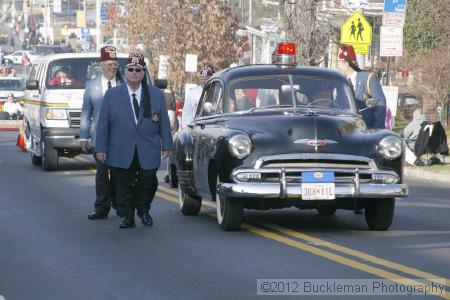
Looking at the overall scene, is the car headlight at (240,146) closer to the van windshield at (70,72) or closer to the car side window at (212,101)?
the car side window at (212,101)

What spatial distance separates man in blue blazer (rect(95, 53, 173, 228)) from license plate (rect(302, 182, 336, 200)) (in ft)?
5.88

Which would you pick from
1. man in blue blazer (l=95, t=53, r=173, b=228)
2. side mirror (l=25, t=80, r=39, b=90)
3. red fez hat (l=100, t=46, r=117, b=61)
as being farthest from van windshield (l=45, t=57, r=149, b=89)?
man in blue blazer (l=95, t=53, r=173, b=228)

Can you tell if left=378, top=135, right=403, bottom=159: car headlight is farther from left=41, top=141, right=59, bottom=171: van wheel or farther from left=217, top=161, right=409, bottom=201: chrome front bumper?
left=41, top=141, right=59, bottom=171: van wheel

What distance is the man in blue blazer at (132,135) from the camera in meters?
14.1

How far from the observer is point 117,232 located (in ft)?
45.5

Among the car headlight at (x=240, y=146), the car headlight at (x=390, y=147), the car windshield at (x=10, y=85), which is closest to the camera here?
the car headlight at (x=240, y=146)

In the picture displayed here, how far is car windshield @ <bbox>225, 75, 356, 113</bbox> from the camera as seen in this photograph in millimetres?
14711

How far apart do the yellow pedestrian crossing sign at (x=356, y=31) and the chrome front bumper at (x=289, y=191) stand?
59.5 ft

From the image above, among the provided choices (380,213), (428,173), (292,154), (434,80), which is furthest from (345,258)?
(434,80)

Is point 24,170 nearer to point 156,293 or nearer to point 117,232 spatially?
point 117,232

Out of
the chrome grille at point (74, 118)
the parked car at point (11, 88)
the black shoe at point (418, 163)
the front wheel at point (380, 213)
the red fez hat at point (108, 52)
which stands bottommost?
the parked car at point (11, 88)

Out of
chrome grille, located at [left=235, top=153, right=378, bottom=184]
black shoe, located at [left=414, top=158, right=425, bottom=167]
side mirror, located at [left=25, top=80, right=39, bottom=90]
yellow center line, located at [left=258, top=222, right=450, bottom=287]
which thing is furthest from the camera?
black shoe, located at [left=414, top=158, right=425, bottom=167]

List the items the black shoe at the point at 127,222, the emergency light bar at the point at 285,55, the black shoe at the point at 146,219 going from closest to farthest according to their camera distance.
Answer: the black shoe at the point at 127,222 < the black shoe at the point at 146,219 < the emergency light bar at the point at 285,55

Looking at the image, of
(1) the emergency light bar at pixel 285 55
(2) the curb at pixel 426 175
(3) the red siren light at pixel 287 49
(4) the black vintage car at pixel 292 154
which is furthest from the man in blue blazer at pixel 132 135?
(2) the curb at pixel 426 175
